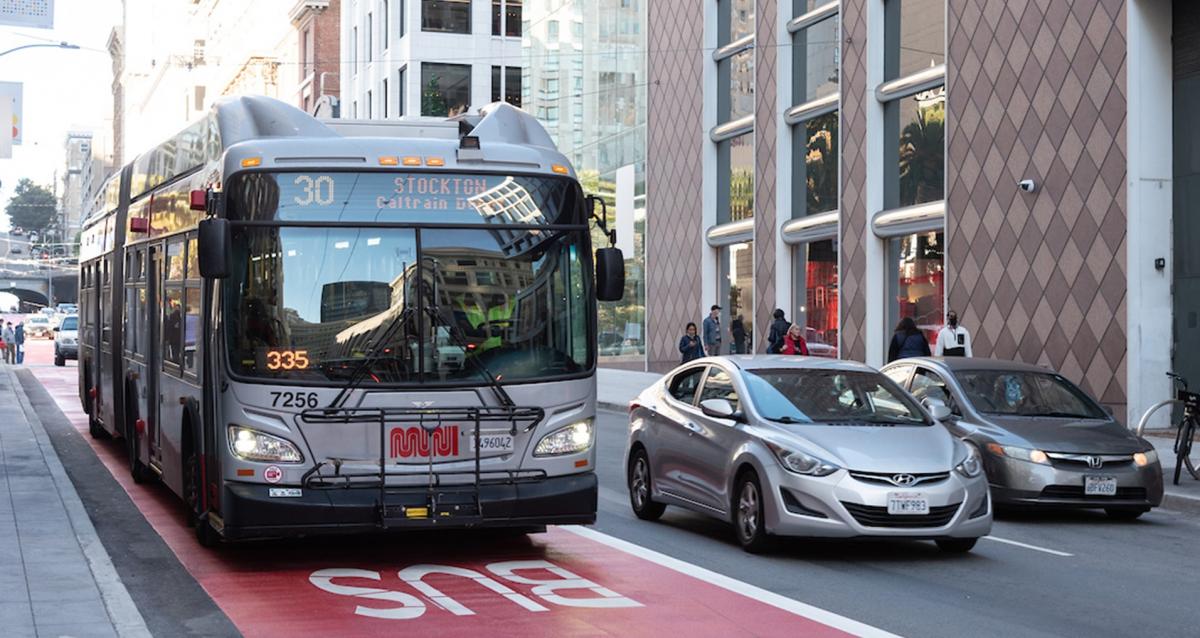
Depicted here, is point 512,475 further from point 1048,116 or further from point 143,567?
point 1048,116

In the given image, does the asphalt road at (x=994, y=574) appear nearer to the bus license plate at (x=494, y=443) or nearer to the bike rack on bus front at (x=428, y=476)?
the bus license plate at (x=494, y=443)

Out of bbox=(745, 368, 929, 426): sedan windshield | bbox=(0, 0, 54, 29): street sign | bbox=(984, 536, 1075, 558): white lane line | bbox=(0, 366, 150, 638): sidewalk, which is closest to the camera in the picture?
bbox=(0, 366, 150, 638): sidewalk

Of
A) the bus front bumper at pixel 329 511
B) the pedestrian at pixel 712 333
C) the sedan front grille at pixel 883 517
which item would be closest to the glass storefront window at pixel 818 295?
the pedestrian at pixel 712 333

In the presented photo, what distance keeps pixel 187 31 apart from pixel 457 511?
120m

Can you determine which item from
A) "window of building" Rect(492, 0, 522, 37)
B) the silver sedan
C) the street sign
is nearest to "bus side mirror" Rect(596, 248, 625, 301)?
the silver sedan

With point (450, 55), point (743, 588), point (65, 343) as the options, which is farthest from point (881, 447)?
point (450, 55)

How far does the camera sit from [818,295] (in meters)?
33.4

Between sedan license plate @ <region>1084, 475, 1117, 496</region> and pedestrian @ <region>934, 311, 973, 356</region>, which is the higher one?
pedestrian @ <region>934, 311, 973, 356</region>

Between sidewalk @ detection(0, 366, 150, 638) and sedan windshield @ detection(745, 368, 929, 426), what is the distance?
16.2 ft

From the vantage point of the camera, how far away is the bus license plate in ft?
34.7

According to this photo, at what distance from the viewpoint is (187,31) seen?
407 ft

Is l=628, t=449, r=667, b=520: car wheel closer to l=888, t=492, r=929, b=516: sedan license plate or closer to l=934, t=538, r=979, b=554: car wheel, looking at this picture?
l=934, t=538, r=979, b=554: car wheel

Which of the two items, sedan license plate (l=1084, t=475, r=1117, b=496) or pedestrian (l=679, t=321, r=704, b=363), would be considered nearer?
sedan license plate (l=1084, t=475, r=1117, b=496)

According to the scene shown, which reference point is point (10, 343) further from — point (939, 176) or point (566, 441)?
point (566, 441)
